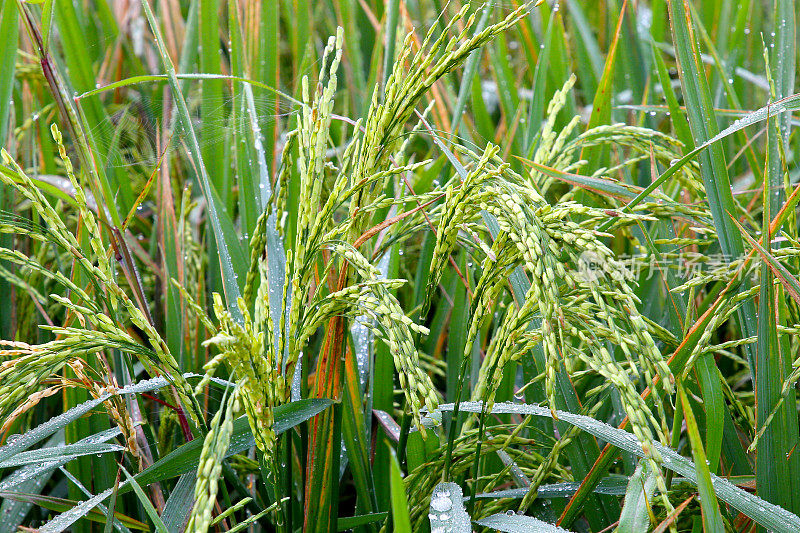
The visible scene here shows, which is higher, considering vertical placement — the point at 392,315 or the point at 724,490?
the point at 392,315

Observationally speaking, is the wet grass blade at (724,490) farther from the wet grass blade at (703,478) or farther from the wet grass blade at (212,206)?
the wet grass blade at (212,206)

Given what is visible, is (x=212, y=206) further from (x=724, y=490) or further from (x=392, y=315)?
(x=724, y=490)

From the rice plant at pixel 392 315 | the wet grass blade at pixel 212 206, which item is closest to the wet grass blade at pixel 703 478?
the rice plant at pixel 392 315

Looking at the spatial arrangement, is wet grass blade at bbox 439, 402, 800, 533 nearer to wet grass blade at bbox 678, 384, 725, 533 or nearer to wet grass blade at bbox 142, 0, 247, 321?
wet grass blade at bbox 678, 384, 725, 533

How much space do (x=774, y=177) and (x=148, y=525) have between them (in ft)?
3.66

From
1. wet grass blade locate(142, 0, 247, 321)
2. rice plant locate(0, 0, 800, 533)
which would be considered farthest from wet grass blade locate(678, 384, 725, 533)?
wet grass blade locate(142, 0, 247, 321)

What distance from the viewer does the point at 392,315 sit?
58 cm

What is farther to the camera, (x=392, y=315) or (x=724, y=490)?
(x=724, y=490)

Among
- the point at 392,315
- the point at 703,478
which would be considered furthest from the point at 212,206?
the point at 703,478

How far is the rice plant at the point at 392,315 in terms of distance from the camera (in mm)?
647

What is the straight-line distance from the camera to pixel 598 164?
4.86 ft

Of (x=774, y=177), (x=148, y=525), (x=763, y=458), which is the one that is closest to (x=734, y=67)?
(x=774, y=177)

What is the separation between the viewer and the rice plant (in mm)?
647

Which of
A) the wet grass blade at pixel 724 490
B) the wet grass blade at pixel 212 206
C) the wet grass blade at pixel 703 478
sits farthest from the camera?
the wet grass blade at pixel 212 206
